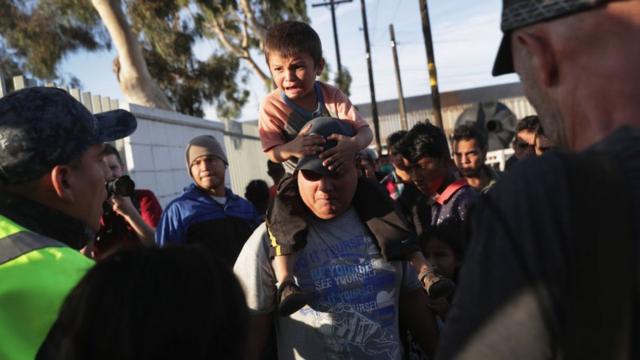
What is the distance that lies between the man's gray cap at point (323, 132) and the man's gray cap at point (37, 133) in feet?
3.09

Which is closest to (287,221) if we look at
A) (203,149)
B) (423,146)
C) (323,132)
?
(323,132)

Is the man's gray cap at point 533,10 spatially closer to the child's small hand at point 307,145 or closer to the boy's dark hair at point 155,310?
the boy's dark hair at point 155,310

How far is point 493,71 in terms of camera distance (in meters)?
1.46

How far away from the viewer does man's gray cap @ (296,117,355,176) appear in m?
2.65

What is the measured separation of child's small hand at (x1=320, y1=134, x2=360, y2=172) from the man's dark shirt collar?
1022 mm

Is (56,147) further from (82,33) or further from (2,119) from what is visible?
(82,33)

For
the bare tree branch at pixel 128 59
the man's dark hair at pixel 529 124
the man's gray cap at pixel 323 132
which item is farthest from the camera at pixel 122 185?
the bare tree branch at pixel 128 59

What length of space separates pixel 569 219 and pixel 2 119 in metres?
1.56

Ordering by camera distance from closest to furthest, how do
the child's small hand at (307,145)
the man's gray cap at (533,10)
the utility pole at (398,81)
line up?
1. the man's gray cap at (533,10)
2. the child's small hand at (307,145)
3. the utility pole at (398,81)

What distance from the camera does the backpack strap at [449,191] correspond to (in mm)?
3869

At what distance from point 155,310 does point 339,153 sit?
1.54m

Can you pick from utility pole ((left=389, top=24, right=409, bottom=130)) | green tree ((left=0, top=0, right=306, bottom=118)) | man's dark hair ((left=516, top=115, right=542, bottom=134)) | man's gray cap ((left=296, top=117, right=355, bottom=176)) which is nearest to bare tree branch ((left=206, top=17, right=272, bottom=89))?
green tree ((left=0, top=0, right=306, bottom=118))

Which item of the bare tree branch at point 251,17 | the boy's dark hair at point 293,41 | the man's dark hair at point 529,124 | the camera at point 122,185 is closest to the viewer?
the boy's dark hair at point 293,41

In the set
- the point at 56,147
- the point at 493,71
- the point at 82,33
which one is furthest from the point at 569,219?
the point at 82,33
